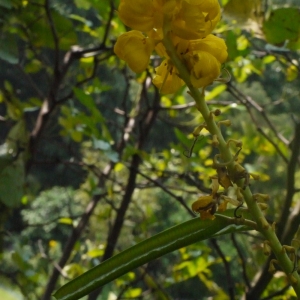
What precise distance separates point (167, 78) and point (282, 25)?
381 mm

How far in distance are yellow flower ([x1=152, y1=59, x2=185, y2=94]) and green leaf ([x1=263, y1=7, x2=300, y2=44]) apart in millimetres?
351

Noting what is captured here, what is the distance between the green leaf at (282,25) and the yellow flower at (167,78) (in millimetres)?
351

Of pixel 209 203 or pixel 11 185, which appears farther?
pixel 11 185

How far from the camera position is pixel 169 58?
9.4 inches

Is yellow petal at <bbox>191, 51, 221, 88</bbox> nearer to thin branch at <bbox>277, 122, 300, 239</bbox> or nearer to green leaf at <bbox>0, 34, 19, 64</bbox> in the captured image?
thin branch at <bbox>277, 122, 300, 239</bbox>

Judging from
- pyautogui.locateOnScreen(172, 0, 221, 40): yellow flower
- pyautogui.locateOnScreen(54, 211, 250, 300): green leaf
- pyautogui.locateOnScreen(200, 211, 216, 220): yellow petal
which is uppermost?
pyautogui.locateOnScreen(172, 0, 221, 40): yellow flower

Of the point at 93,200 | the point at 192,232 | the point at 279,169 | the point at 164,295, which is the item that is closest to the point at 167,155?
the point at 93,200

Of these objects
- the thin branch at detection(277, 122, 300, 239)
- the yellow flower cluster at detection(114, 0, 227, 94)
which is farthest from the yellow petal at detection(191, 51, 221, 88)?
the thin branch at detection(277, 122, 300, 239)

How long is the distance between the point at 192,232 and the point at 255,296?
1.30 feet

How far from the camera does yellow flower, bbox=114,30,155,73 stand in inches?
9.3

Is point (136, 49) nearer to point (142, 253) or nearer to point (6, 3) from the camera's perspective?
point (142, 253)

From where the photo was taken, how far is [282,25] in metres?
0.58

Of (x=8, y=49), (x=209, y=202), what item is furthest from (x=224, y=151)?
(x=8, y=49)

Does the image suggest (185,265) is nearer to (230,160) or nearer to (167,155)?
(167,155)
